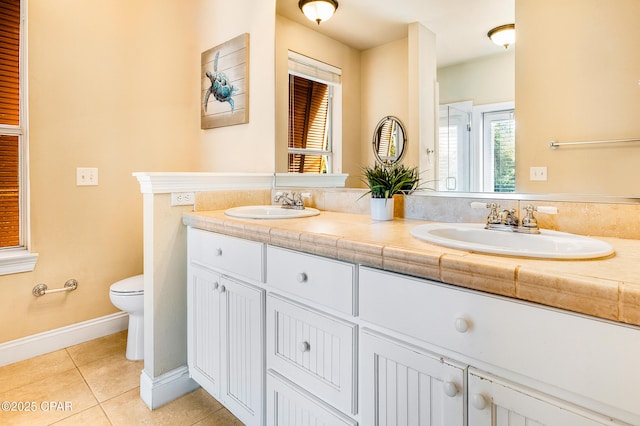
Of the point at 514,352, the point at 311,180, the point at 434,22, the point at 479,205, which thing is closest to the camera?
the point at 514,352

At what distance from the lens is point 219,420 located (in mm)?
1642

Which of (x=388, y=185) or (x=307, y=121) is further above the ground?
(x=307, y=121)

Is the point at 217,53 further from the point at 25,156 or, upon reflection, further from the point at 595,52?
the point at 595,52

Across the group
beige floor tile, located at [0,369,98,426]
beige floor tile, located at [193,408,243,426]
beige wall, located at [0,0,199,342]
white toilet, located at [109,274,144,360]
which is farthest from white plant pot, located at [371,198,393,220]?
beige wall, located at [0,0,199,342]

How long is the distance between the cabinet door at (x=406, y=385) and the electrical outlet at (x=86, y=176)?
2.19m

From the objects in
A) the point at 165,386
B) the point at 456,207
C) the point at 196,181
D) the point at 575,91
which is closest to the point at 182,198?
the point at 196,181

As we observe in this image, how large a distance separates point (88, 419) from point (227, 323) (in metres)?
0.85

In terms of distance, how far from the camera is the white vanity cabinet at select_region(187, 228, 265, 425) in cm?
134

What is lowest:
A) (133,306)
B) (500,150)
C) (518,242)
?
(133,306)

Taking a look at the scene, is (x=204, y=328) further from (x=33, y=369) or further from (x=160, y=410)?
(x=33, y=369)

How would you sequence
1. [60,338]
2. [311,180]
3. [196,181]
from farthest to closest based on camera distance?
1. [60,338]
2. [311,180]
3. [196,181]

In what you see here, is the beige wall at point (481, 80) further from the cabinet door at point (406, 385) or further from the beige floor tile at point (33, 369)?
the beige floor tile at point (33, 369)

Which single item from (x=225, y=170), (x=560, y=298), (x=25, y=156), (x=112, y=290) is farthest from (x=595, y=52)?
(x=25, y=156)

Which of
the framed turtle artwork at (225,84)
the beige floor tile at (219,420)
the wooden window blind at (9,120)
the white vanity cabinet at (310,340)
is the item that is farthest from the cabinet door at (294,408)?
the wooden window blind at (9,120)
